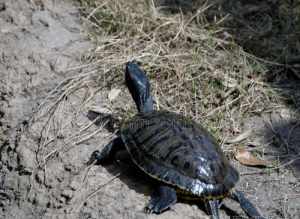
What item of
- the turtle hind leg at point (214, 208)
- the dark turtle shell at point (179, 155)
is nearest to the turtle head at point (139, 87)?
the dark turtle shell at point (179, 155)

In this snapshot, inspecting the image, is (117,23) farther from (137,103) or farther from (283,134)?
(283,134)

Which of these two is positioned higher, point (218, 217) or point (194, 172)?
point (194, 172)

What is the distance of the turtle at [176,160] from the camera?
3406mm

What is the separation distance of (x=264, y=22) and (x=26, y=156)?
2392 mm

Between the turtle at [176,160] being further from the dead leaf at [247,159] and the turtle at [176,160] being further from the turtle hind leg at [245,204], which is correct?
the dead leaf at [247,159]

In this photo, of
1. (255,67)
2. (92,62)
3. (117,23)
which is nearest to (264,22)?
(255,67)

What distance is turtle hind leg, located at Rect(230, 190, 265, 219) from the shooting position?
3.49 m

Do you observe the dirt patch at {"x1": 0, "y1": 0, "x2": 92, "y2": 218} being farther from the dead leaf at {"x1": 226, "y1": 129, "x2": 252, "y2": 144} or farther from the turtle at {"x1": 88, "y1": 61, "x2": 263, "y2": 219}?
the dead leaf at {"x1": 226, "y1": 129, "x2": 252, "y2": 144}

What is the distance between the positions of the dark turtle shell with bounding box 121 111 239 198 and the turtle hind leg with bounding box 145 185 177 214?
0.05 m

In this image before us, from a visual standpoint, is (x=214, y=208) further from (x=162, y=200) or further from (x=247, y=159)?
(x=247, y=159)

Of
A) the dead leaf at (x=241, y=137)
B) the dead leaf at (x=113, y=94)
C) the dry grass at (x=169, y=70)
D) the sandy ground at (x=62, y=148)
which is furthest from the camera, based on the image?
the dead leaf at (x=113, y=94)

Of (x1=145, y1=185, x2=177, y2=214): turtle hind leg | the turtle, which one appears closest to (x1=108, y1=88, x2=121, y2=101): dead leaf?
the turtle

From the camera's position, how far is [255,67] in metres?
4.87

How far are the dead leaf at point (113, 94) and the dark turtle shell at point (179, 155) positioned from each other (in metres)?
0.72
